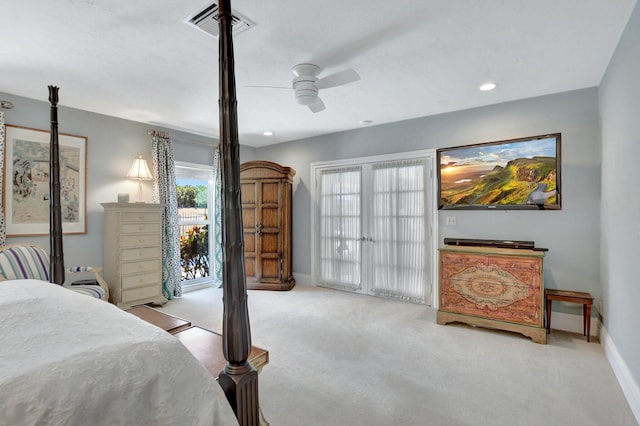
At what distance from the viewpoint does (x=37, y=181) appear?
355 centimetres

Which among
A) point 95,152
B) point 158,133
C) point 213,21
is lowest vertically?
point 95,152

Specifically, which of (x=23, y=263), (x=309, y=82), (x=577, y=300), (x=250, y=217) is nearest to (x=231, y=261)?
(x=309, y=82)

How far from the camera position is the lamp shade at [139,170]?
13.8 ft

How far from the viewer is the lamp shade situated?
13.8 feet

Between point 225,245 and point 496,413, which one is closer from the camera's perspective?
point 225,245

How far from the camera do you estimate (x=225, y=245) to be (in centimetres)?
125

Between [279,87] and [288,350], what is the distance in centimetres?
260

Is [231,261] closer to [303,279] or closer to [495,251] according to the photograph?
[495,251]

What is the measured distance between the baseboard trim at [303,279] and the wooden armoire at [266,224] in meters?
0.28

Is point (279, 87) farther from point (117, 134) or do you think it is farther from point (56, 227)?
point (117, 134)

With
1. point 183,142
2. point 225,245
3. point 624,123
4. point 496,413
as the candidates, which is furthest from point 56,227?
point 624,123

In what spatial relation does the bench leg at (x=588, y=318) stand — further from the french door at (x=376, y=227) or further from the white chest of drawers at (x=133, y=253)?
the white chest of drawers at (x=133, y=253)

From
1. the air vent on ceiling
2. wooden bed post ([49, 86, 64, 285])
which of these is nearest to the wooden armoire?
wooden bed post ([49, 86, 64, 285])

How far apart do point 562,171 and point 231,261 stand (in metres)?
3.67
